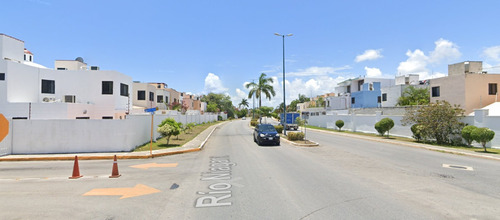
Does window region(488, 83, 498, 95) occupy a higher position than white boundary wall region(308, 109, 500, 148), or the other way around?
window region(488, 83, 498, 95)

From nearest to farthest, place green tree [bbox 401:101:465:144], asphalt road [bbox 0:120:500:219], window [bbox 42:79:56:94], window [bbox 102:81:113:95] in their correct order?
asphalt road [bbox 0:120:500:219]
green tree [bbox 401:101:465:144]
window [bbox 42:79:56:94]
window [bbox 102:81:113:95]

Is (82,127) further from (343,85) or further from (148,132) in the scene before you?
(343,85)

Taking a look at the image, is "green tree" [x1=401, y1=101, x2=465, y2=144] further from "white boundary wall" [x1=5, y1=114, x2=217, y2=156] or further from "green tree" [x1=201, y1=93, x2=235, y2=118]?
"green tree" [x1=201, y1=93, x2=235, y2=118]

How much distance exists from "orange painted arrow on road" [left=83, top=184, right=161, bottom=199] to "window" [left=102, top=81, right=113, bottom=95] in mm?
28379

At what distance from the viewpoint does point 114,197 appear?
7.45 m

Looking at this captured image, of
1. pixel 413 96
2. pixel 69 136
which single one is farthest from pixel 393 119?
pixel 69 136

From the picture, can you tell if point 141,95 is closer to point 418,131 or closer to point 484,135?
point 418,131

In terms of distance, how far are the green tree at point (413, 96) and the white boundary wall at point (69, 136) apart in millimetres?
44682

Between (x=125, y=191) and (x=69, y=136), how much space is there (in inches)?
382

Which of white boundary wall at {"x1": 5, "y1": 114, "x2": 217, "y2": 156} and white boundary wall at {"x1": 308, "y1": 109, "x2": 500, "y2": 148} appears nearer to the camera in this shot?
white boundary wall at {"x1": 5, "y1": 114, "x2": 217, "y2": 156}

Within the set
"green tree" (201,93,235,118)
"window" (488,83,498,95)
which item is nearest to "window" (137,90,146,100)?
"window" (488,83,498,95)

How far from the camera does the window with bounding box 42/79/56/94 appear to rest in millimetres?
31312

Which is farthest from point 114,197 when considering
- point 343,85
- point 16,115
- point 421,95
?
point 343,85

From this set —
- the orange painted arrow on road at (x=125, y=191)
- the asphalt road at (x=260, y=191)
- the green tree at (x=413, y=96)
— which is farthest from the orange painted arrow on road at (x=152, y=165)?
the green tree at (x=413, y=96)
